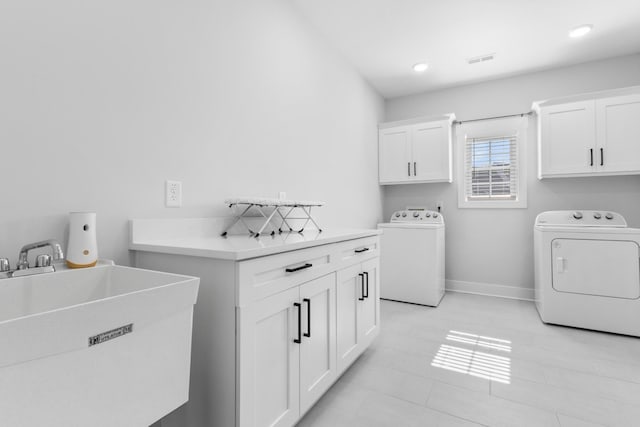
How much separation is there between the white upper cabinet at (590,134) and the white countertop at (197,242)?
2.71 meters

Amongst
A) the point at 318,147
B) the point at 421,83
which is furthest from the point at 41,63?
the point at 421,83

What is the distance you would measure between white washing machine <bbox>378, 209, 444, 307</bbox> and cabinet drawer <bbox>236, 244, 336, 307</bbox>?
2.01 metres

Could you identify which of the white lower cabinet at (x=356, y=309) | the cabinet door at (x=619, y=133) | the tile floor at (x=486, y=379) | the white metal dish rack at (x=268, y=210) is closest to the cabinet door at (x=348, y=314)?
the white lower cabinet at (x=356, y=309)

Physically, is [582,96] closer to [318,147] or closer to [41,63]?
[318,147]

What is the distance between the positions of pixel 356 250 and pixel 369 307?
0.48 m

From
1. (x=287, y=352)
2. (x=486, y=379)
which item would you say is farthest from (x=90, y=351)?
(x=486, y=379)

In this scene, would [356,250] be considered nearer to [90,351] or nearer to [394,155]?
[90,351]

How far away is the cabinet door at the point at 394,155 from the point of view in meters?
3.88

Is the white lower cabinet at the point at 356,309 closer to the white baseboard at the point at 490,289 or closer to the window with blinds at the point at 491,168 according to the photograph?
the white baseboard at the point at 490,289

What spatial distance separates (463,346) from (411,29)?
2631 millimetres

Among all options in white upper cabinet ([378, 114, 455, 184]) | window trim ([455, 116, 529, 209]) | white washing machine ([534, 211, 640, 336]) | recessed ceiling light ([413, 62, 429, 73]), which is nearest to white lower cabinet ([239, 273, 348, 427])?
white washing machine ([534, 211, 640, 336])

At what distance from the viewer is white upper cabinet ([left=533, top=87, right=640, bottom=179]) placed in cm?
288

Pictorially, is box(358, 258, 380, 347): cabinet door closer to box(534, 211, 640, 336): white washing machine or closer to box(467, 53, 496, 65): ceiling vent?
box(534, 211, 640, 336): white washing machine

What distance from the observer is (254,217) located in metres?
2.00
